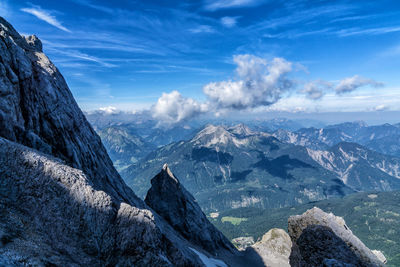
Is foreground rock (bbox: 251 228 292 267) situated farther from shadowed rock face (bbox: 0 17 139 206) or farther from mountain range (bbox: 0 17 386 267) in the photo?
shadowed rock face (bbox: 0 17 139 206)

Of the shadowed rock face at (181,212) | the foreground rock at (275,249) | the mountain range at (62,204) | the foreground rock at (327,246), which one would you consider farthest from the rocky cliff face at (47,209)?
the foreground rock at (275,249)

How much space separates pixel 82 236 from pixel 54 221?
285 cm

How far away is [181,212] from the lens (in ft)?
220

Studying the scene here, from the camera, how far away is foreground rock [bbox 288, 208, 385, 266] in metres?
23.1

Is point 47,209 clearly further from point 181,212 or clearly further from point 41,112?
→ point 181,212

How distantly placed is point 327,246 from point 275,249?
55.0 metres

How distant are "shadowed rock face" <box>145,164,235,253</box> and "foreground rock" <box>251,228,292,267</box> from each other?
459 inches

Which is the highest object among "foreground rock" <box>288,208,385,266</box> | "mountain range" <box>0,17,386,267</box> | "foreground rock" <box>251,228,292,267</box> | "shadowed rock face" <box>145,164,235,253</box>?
"mountain range" <box>0,17,386,267</box>

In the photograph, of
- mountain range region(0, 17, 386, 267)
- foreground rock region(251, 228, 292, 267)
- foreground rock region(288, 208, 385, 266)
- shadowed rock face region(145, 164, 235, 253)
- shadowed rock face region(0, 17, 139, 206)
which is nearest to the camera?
mountain range region(0, 17, 386, 267)

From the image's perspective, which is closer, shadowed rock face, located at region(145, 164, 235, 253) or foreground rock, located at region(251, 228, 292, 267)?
foreground rock, located at region(251, 228, 292, 267)

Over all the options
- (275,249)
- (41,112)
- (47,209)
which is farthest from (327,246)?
(275,249)

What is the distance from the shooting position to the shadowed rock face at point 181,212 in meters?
64.4

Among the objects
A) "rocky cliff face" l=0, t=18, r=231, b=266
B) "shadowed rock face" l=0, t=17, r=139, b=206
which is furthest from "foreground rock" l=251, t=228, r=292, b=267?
"shadowed rock face" l=0, t=17, r=139, b=206

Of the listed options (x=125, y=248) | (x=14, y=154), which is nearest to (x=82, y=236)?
(x=125, y=248)
